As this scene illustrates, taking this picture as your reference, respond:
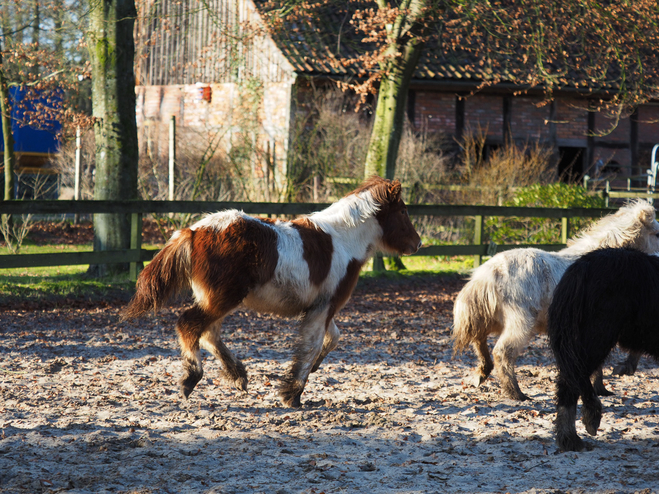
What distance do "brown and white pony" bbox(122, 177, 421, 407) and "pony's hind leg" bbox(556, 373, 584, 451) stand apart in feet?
5.90

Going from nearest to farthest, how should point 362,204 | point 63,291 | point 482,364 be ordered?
1. point 362,204
2. point 482,364
3. point 63,291

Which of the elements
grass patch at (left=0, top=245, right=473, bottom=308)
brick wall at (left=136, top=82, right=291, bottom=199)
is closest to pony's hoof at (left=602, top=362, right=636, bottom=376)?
grass patch at (left=0, top=245, right=473, bottom=308)

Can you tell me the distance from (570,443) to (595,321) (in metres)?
0.77

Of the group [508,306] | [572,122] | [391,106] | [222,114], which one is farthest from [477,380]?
[572,122]

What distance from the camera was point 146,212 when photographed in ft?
33.0

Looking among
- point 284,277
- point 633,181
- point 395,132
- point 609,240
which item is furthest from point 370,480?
point 633,181

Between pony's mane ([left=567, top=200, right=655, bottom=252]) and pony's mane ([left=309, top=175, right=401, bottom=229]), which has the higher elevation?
pony's mane ([left=309, top=175, right=401, bottom=229])

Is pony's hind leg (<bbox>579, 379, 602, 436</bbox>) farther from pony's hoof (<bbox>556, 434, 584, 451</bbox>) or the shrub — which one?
the shrub

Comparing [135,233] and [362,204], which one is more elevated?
[362,204]

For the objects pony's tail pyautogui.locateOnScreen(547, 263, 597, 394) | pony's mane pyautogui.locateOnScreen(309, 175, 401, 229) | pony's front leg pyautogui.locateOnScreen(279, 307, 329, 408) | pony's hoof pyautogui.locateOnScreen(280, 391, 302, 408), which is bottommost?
pony's hoof pyautogui.locateOnScreen(280, 391, 302, 408)

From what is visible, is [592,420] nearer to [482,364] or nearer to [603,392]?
[603,392]

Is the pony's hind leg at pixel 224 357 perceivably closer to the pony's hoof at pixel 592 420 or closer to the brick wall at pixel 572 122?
the pony's hoof at pixel 592 420

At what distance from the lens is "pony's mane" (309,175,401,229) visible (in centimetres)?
572

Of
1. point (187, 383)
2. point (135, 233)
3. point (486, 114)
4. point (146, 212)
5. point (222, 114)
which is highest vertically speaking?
point (486, 114)
